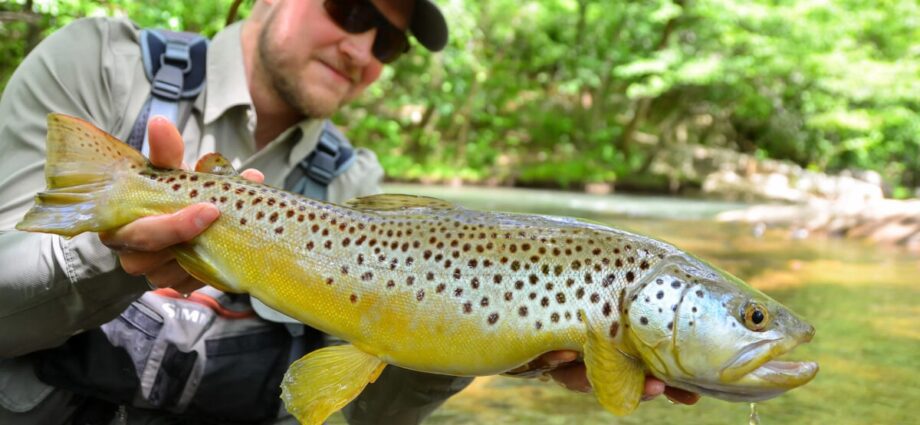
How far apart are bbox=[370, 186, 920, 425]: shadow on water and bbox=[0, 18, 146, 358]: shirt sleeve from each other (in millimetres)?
2171

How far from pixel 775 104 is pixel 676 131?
3.82 meters

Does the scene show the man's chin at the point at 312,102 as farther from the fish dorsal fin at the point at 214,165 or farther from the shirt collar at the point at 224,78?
the fish dorsal fin at the point at 214,165

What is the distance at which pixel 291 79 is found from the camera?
3.56m

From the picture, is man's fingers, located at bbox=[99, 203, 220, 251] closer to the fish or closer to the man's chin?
the fish

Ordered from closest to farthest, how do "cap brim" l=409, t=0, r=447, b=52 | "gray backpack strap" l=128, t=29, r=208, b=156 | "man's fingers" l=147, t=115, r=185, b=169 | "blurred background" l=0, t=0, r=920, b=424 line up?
"man's fingers" l=147, t=115, r=185, b=169 → "gray backpack strap" l=128, t=29, r=208, b=156 → "cap brim" l=409, t=0, r=447, b=52 → "blurred background" l=0, t=0, r=920, b=424

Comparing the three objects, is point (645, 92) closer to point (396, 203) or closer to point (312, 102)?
point (312, 102)

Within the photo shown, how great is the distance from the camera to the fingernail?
Result: 215cm

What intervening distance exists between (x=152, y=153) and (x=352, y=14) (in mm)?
1618

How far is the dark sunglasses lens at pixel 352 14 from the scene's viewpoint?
356cm

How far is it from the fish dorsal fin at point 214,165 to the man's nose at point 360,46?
1.40 m

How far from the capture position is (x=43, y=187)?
2746 millimetres

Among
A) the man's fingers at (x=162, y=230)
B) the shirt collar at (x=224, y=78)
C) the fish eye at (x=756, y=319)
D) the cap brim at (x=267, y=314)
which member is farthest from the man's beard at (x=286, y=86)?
the fish eye at (x=756, y=319)

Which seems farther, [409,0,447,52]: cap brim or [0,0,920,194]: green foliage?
[0,0,920,194]: green foliage

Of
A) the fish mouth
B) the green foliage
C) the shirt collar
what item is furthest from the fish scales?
the green foliage
